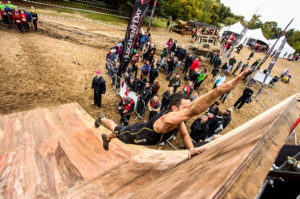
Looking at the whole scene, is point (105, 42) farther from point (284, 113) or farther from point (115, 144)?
point (284, 113)

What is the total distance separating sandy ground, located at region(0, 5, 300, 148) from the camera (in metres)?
6.11

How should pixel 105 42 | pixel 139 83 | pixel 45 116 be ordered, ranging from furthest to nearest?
1. pixel 105 42
2. pixel 139 83
3. pixel 45 116

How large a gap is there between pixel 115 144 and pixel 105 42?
1310 cm

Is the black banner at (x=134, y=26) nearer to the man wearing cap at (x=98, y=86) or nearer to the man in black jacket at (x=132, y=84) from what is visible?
the man in black jacket at (x=132, y=84)

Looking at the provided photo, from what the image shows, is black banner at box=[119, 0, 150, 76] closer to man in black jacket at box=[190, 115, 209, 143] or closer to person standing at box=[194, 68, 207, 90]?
person standing at box=[194, 68, 207, 90]

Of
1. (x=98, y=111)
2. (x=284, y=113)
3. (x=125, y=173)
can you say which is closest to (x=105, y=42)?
(x=98, y=111)

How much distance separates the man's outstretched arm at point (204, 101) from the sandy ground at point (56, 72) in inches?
177

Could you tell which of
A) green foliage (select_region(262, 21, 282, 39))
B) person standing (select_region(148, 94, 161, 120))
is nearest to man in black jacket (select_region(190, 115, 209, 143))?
person standing (select_region(148, 94, 161, 120))

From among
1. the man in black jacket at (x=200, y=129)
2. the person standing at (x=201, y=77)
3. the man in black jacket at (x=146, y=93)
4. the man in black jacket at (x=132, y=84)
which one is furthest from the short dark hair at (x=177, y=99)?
the person standing at (x=201, y=77)

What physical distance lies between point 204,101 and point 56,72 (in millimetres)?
8703

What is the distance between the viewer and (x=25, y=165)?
2.51 m

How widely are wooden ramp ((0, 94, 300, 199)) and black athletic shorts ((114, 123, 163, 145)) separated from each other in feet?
0.81

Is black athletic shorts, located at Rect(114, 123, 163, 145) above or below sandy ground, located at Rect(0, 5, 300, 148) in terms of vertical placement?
above

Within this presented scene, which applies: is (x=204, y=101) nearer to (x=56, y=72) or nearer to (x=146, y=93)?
(x=146, y=93)
